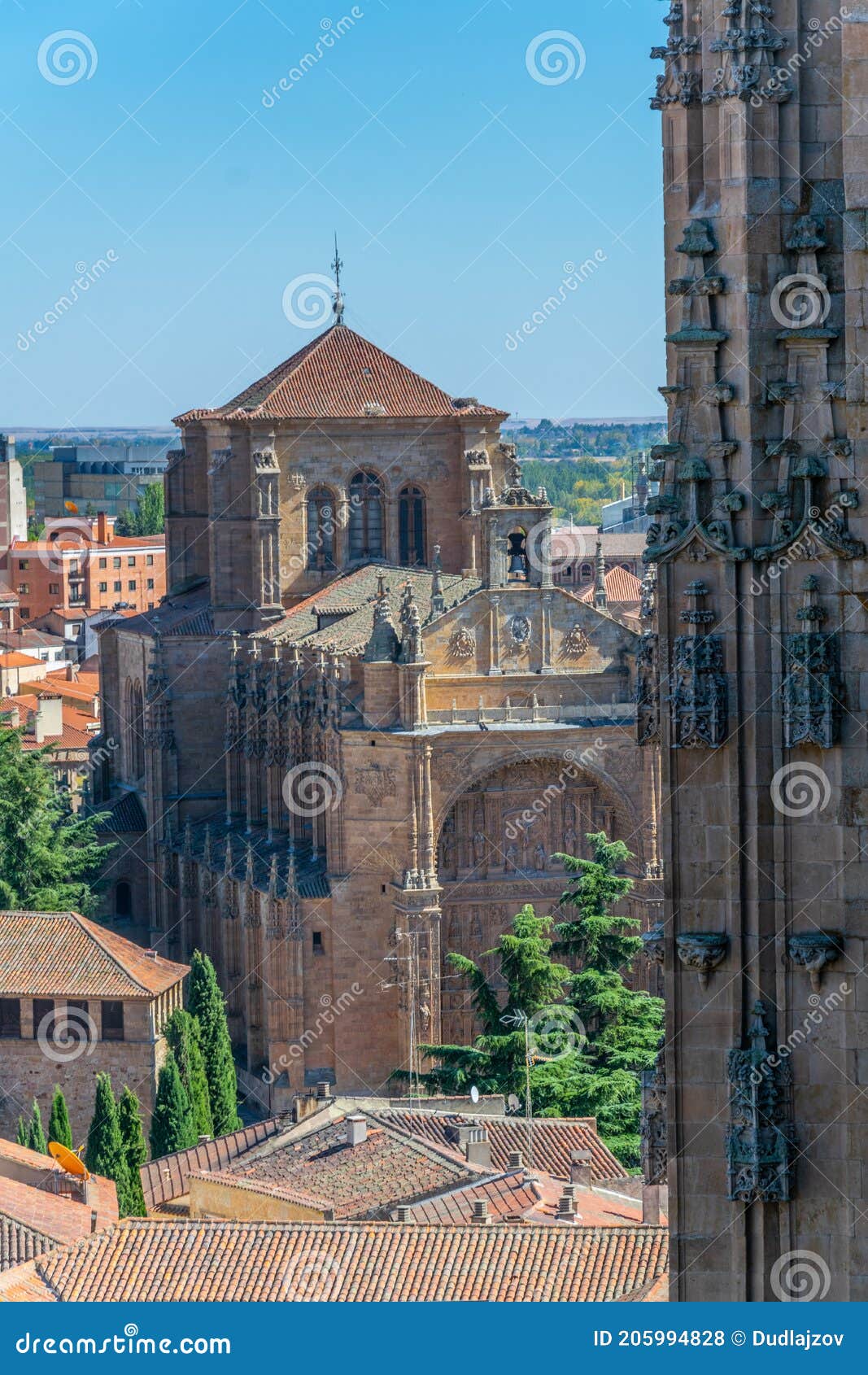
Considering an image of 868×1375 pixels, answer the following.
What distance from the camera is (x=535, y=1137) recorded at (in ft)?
152

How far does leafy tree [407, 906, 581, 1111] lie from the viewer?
52.8m

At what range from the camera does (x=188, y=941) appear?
6931 cm

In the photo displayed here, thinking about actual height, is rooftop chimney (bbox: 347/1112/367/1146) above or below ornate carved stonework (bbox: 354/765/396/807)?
below

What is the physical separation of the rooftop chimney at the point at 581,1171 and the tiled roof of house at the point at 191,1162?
5.62 meters

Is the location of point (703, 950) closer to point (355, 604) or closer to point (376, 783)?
point (376, 783)

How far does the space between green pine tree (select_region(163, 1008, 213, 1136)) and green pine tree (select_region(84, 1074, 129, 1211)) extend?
3.64 metres

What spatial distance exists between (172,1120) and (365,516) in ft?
83.3

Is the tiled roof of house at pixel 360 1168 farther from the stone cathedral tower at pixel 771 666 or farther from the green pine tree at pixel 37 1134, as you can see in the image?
the stone cathedral tower at pixel 771 666

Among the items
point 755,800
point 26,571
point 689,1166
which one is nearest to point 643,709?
point 755,800

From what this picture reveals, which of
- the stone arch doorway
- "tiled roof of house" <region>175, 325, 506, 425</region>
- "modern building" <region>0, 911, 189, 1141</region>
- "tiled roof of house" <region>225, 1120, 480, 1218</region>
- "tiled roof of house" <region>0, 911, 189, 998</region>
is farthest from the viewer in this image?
"tiled roof of house" <region>175, 325, 506, 425</region>

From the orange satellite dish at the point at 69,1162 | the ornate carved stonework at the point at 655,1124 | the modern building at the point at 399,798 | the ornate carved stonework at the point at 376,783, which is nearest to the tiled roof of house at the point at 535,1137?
the orange satellite dish at the point at 69,1162

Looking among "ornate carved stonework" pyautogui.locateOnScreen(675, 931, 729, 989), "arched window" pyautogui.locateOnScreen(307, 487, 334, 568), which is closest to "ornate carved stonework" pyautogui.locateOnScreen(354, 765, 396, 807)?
"arched window" pyautogui.locateOnScreen(307, 487, 334, 568)

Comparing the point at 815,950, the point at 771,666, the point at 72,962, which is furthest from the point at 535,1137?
the point at 771,666

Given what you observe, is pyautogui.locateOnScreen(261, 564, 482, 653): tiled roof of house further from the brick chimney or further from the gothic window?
the brick chimney
